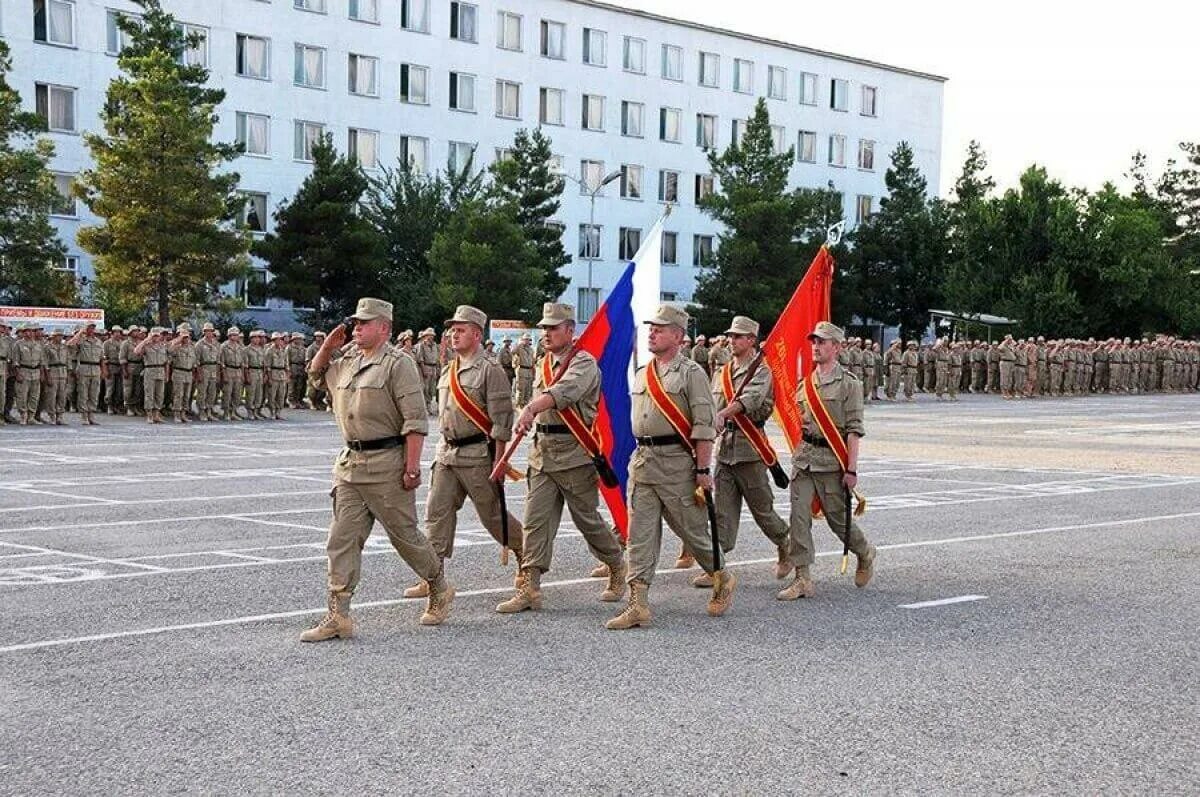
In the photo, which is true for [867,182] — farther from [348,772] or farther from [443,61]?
[348,772]

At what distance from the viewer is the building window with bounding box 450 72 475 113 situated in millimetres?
68750

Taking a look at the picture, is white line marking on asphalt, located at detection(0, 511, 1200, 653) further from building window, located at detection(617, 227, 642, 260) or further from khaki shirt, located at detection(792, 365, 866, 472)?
building window, located at detection(617, 227, 642, 260)

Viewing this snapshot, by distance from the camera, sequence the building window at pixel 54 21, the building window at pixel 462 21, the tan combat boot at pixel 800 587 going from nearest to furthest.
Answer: the tan combat boot at pixel 800 587 < the building window at pixel 54 21 < the building window at pixel 462 21

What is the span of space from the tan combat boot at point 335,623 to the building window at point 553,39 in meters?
64.3

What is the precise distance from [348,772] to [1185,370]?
206 feet

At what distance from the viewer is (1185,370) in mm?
64062

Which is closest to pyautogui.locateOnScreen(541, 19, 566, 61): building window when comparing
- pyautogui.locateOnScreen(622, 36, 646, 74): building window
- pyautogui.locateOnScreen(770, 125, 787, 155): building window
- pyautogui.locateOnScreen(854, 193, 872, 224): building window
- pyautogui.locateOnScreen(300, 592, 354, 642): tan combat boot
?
pyautogui.locateOnScreen(622, 36, 646, 74): building window

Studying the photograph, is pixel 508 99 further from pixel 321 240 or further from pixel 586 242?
pixel 321 240

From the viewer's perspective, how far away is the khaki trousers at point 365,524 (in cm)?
939

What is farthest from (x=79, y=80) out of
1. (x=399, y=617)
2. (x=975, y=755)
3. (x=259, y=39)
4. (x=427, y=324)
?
(x=975, y=755)

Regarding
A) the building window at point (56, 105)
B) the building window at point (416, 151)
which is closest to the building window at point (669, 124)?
the building window at point (416, 151)

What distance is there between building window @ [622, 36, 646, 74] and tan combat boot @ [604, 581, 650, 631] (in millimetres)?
66371

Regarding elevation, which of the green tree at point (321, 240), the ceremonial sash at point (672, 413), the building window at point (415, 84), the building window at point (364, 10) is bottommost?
the ceremonial sash at point (672, 413)

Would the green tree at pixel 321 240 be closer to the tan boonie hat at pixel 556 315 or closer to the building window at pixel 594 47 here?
the building window at pixel 594 47
